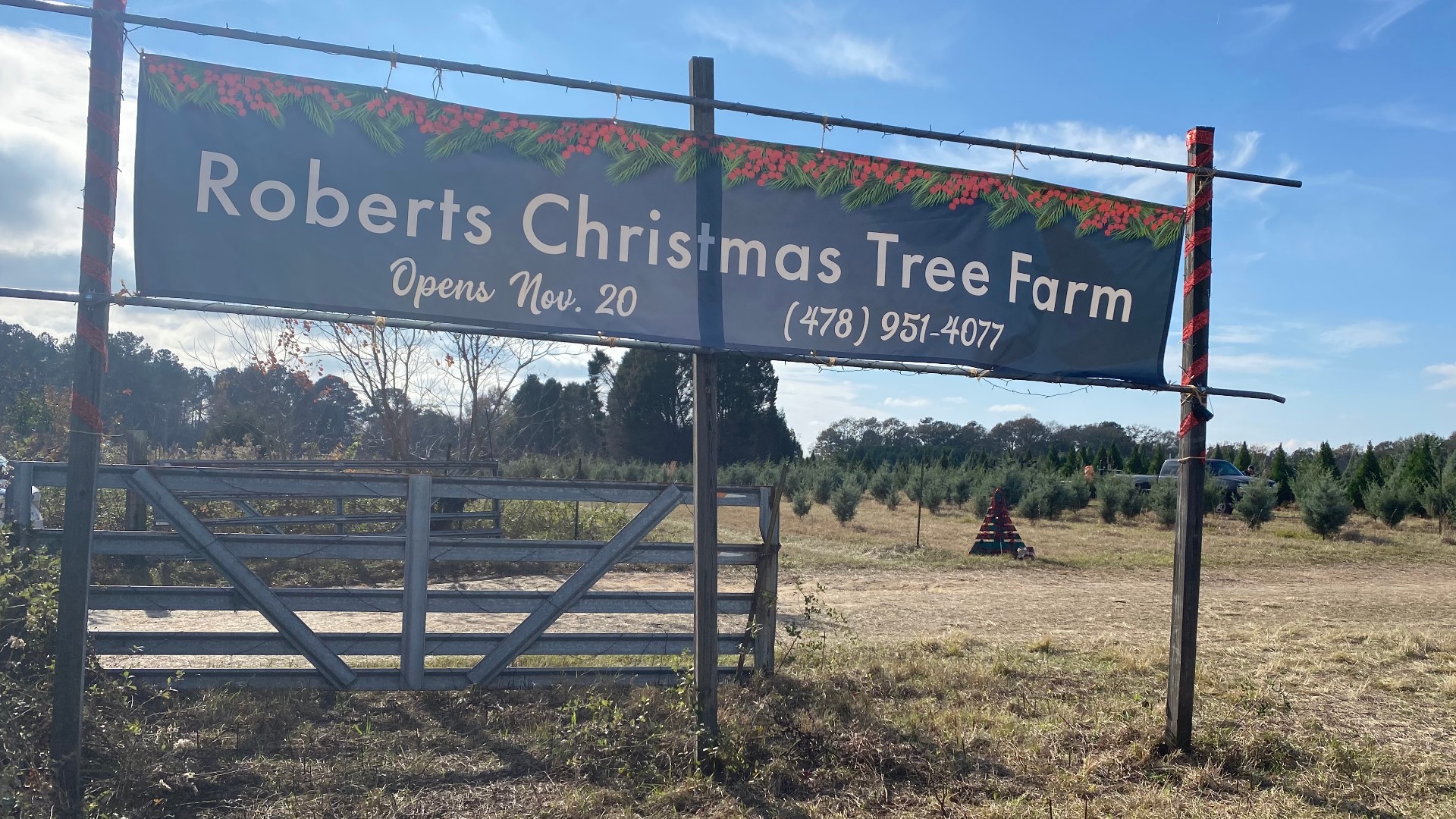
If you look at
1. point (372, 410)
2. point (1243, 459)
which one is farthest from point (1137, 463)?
point (372, 410)

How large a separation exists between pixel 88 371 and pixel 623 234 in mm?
2537

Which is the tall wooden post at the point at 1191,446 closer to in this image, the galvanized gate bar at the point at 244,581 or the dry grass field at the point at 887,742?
the dry grass field at the point at 887,742

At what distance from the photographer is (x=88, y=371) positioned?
4.07m

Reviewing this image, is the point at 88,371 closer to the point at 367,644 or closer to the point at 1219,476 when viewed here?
the point at 367,644

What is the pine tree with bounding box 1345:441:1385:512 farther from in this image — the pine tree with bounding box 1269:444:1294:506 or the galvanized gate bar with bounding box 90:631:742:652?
the galvanized gate bar with bounding box 90:631:742:652

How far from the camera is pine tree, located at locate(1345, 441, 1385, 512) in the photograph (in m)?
31.9

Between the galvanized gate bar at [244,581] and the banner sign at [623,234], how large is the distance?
1.66 m

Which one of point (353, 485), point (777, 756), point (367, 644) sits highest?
point (353, 485)

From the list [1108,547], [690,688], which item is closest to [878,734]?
[690,688]

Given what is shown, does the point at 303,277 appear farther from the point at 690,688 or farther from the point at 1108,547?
the point at 1108,547

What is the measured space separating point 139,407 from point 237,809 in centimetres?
5583

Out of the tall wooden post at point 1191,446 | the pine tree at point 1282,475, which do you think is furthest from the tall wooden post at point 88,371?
the pine tree at point 1282,475

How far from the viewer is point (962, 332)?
17.7 ft

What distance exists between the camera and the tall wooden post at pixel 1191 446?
5289 millimetres
